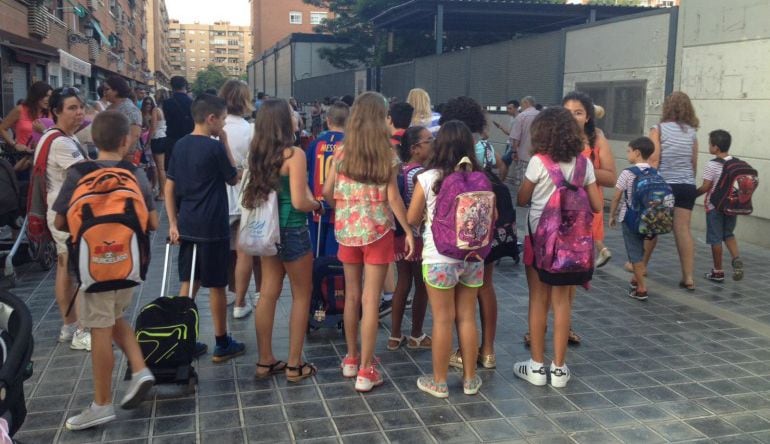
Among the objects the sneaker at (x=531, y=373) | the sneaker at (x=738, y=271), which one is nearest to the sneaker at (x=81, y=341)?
the sneaker at (x=531, y=373)

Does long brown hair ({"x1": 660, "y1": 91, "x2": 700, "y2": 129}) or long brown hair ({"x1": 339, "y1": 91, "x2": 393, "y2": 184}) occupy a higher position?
long brown hair ({"x1": 660, "y1": 91, "x2": 700, "y2": 129})

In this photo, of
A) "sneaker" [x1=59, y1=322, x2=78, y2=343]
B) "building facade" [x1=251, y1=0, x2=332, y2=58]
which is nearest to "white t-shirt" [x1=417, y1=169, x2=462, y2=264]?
"sneaker" [x1=59, y1=322, x2=78, y2=343]

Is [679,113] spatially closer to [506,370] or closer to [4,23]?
[506,370]

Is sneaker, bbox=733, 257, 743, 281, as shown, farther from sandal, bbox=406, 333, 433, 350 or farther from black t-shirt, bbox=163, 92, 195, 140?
black t-shirt, bbox=163, 92, 195, 140

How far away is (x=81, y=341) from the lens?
487 centimetres

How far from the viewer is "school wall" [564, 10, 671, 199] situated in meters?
10.2

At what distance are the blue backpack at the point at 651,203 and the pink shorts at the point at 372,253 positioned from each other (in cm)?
284

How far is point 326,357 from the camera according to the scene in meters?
4.82

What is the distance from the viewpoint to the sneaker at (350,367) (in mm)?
4441

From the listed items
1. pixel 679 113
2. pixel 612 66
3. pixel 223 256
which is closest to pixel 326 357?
pixel 223 256

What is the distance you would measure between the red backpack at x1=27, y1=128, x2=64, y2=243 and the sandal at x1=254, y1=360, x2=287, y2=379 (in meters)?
1.92

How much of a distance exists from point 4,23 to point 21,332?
14.9 meters

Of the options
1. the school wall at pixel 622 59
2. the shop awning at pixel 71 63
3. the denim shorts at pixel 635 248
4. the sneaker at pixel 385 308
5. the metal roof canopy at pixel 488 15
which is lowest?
the sneaker at pixel 385 308

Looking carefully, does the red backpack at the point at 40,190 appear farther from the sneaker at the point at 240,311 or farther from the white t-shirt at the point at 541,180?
the white t-shirt at the point at 541,180
